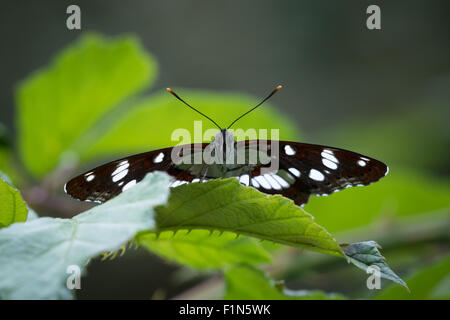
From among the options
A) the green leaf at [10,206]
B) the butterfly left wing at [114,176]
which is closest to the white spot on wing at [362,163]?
the butterfly left wing at [114,176]

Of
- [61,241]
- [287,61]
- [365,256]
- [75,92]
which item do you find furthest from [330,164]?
[287,61]

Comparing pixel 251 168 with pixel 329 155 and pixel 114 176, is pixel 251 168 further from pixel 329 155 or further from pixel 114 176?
pixel 114 176

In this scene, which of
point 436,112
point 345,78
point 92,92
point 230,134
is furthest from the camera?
point 345,78

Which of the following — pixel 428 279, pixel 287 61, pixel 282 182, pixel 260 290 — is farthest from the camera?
pixel 287 61

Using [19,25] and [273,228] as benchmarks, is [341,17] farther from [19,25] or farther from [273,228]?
[273,228]

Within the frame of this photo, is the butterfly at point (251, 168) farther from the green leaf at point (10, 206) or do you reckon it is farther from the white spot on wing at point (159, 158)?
the green leaf at point (10, 206)

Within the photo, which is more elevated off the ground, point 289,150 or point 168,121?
point 168,121
